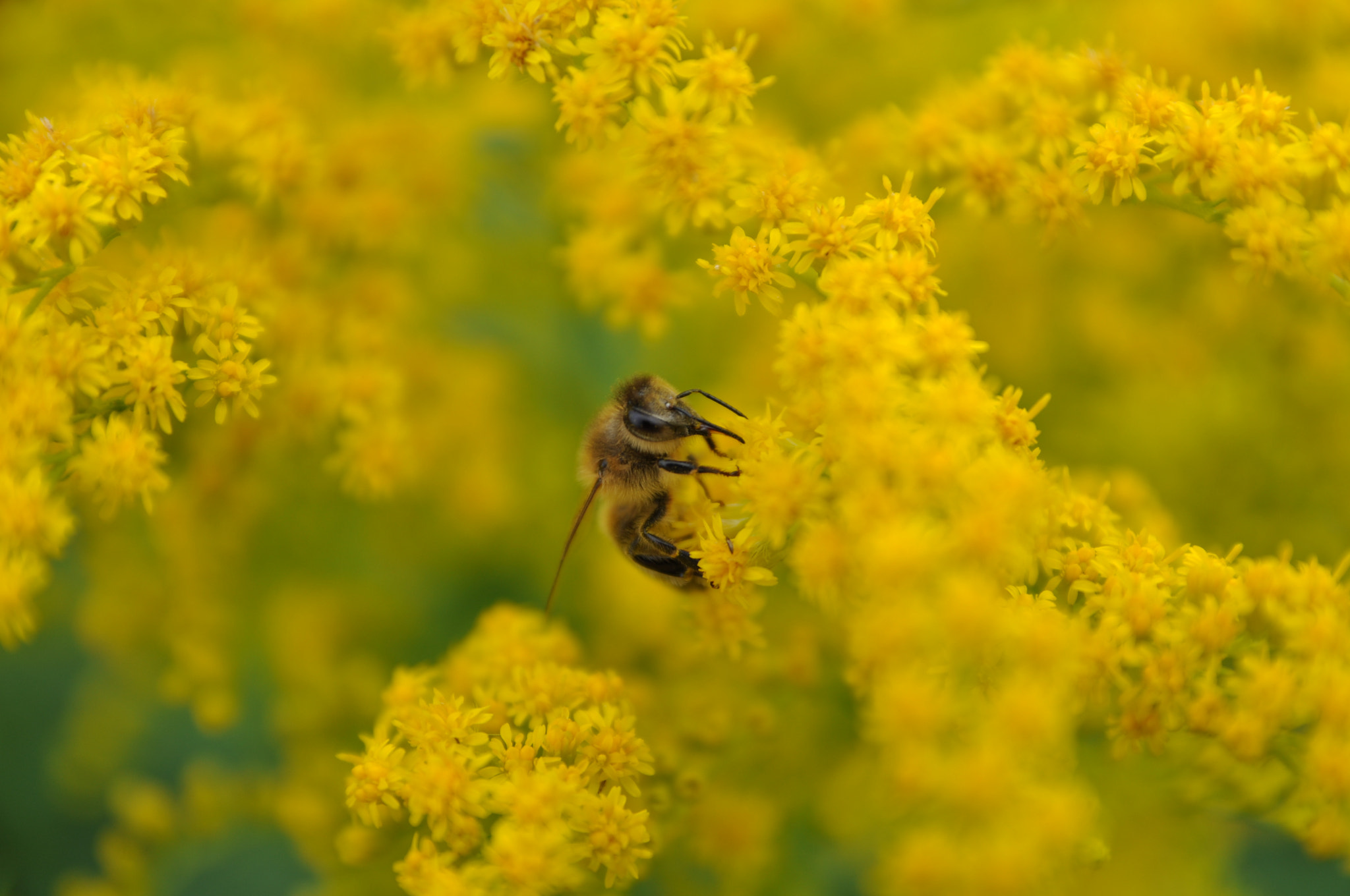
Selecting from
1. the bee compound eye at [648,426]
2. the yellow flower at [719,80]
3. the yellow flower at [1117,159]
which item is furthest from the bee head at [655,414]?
the yellow flower at [1117,159]

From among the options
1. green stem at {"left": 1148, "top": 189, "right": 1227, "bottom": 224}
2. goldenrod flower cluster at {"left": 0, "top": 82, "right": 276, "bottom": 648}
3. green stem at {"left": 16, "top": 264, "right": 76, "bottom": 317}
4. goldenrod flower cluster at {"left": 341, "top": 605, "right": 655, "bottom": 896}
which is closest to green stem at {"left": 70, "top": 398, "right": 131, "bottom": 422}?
goldenrod flower cluster at {"left": 0, "top": 82, "right": 276, "bottom": 648}

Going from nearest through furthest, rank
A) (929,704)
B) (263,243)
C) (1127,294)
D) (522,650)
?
(929,704), (522,650), (263,243), (1127,294)

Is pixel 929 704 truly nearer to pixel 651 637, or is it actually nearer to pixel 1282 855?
pixel 651 637

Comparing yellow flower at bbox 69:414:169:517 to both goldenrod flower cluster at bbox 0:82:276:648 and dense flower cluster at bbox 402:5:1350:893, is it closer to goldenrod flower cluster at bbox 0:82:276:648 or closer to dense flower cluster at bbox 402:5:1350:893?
goldenrod flower cluster at bbox 0:82:276:648

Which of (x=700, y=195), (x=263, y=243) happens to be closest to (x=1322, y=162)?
(x=700, y=195)

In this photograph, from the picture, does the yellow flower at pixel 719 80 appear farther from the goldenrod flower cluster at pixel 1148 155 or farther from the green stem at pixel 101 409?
the green stem at pixel 101 409

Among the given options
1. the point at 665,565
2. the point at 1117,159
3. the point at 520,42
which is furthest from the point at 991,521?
the point at 520,42

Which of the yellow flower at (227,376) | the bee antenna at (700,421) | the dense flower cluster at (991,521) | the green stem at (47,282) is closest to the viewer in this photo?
the dense flower cluster at (991,521)
